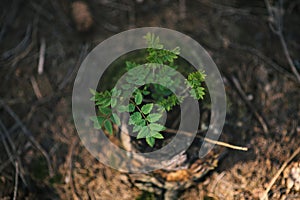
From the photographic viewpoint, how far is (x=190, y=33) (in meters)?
2.45

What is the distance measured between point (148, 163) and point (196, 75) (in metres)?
0.67

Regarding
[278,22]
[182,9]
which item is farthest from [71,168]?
[278,22]

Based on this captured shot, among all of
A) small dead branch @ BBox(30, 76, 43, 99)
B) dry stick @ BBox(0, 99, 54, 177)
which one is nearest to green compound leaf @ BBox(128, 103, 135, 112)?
dry stick @ BBox(0, 99, 54, 177)

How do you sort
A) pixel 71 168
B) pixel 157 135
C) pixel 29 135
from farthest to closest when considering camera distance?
pixel 29 135, pixel 71 168, pixel 157 135

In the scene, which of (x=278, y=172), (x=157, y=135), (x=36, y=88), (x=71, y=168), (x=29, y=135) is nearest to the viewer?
(x=157, y=135)

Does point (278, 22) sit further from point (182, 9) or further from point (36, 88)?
point (36, 88)

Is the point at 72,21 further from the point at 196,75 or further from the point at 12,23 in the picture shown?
the point at 196,75

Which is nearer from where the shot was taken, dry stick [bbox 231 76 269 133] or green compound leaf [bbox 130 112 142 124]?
green compound leaf [bbox 130 112 142 124]

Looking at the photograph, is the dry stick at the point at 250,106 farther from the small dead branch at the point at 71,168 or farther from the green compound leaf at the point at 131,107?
the small dead branch at the point at 71,168

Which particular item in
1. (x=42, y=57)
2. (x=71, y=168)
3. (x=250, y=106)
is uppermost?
(x=42, y=57)

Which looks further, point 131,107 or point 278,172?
point 278,172

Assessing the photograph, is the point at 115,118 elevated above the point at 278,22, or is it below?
below

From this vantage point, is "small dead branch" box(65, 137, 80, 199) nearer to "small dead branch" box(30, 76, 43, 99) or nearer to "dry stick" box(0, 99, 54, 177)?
"dry stick" box(0, 99, 54, 177)

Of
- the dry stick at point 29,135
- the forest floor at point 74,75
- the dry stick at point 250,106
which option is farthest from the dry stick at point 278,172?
the dry stick at point 29,135
